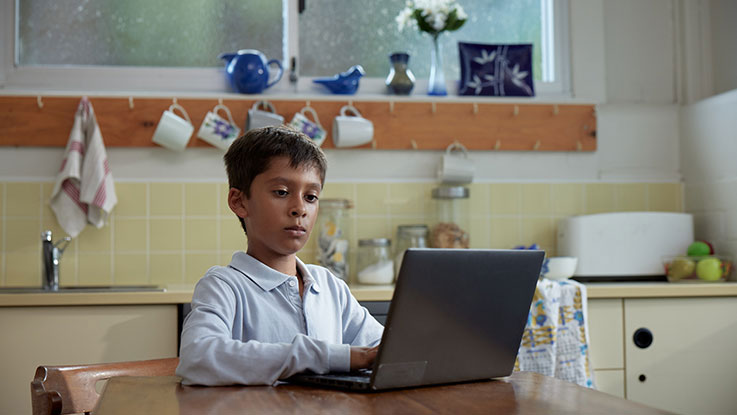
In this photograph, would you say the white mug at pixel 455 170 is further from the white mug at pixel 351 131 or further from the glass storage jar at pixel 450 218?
the white mug at pixel 351 131

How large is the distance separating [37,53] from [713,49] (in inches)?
99.0

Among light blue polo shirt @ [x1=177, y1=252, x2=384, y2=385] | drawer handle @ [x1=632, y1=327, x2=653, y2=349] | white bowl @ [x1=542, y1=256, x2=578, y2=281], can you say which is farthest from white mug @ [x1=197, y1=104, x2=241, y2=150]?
drawer handle @ [x1=632, y1=327, x2=653, y2=349]

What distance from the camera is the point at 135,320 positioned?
2244mm

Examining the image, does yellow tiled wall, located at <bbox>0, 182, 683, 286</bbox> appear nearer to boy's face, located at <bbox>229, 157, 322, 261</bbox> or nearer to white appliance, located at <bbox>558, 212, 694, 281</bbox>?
white appliance, located at <bbox>558, 212, 694, 281</bbox>

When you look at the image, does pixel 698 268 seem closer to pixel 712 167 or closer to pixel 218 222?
pixel 712 167

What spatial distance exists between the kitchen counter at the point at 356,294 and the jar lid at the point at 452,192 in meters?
0.42

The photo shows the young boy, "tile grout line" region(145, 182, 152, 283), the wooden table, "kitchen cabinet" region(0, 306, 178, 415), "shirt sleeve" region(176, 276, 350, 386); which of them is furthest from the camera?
"tile grout line" region(145, 182, 152, 283)

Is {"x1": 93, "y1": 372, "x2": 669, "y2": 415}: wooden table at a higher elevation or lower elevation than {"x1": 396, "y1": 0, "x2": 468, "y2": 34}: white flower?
lower

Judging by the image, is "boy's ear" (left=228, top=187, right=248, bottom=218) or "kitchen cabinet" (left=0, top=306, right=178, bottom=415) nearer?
"boy's ear" (left=228, top=187, right=248, bottom=218)

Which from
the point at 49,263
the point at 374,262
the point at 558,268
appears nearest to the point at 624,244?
the point at 558,268

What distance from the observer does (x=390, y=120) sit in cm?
288

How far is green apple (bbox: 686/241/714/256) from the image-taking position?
8.96 ft

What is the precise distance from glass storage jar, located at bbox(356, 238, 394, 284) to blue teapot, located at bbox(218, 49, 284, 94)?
643mm

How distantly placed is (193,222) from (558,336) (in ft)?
4.22
